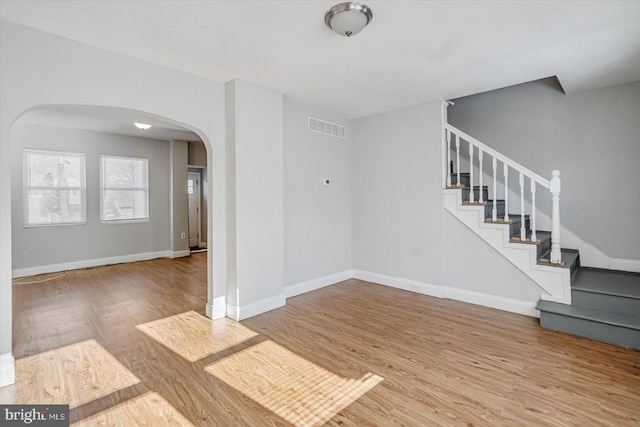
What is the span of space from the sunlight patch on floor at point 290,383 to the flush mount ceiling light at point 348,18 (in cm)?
Result: 258

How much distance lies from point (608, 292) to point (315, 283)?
10.7 ft

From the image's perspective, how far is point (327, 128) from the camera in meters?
4.61

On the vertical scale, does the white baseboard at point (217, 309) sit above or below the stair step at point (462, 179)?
below

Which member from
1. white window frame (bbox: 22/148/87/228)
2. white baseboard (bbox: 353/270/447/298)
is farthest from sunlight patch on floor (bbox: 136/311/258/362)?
white window frame (bbox: 22/148/87/228)

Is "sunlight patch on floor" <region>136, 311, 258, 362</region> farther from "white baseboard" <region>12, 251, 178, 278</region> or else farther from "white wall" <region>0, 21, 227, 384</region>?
"white baseboard" <region>12, 251, 178, 278</region>

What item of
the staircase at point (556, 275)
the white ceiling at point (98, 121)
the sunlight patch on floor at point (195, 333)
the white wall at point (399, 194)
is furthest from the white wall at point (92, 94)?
the staircase at point (556, 275)

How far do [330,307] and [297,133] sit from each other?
2.39m

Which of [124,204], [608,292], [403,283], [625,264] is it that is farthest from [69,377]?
[625,264]

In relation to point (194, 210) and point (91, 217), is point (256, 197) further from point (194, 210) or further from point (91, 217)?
point (194, 210)

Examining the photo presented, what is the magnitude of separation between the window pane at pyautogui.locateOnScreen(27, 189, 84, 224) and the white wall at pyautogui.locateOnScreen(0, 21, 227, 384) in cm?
370

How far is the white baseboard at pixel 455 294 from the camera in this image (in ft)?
11.2

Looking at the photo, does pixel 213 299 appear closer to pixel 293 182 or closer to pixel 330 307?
pixel 330 307

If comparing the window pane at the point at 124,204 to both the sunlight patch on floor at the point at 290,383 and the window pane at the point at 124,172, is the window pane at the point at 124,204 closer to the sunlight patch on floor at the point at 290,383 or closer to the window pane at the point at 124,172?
the window pane at the point at 124,172

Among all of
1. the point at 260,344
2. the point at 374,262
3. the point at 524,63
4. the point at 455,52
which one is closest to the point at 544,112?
the point at 524,63
